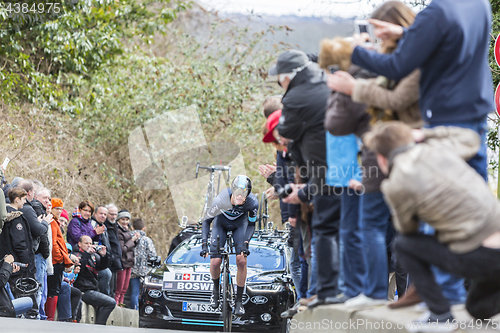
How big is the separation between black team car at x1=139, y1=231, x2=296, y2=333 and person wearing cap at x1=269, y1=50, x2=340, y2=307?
16.2 feet

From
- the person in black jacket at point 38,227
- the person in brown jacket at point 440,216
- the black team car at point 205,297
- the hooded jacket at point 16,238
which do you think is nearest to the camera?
the person in brown jacket at point 440,216

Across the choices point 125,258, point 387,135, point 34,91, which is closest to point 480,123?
point 387,135

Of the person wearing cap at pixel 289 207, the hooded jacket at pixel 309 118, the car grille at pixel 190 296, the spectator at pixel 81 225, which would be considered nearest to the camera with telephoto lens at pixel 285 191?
the person wearing cap at pixel 289 207

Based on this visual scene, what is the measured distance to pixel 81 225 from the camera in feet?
36.2

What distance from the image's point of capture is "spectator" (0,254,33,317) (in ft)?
25.2

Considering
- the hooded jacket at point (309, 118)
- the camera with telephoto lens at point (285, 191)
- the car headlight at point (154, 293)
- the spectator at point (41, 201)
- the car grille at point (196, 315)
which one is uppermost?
the hooded jacket at point (309, 118)

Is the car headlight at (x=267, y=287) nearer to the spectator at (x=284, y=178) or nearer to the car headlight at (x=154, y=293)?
the car headlight at (x=154, y=293)

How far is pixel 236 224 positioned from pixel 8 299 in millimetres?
3785

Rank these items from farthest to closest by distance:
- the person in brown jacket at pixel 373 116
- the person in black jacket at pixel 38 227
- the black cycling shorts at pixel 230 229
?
1. the black cycling shorts at pixel 230 229
2. the person in black jacket at pixel 38 227
3. the person in brown jacket at pixel 373 116

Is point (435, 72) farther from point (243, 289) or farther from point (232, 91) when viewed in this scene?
point (232, 91)

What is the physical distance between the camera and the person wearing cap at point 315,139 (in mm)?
4969

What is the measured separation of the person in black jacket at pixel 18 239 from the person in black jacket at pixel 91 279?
7.03 feet

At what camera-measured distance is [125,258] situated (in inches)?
517

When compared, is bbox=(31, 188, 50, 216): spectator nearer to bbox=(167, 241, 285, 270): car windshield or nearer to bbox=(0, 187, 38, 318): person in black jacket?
bbox=(0, 187, 38, 318): person in black jacket
